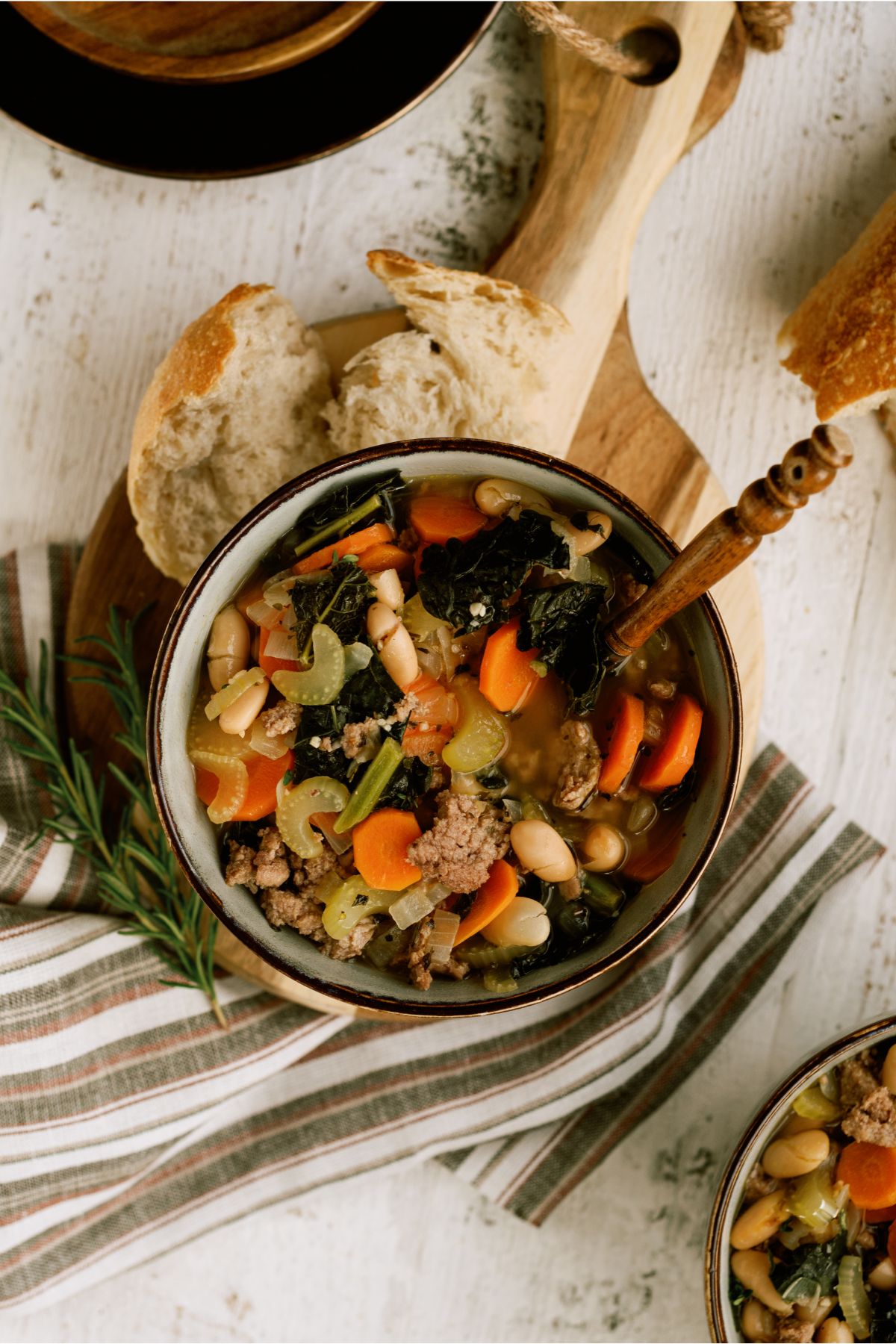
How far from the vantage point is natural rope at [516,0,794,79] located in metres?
2.44

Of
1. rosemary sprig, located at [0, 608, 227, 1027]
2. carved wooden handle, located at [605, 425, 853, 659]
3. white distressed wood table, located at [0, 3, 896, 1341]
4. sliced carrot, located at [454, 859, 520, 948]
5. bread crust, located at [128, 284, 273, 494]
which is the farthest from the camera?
white distressed wood table, located at [0, 3, 896, 1341]

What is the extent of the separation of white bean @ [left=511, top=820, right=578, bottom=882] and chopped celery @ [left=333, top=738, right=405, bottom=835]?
1.01 feet

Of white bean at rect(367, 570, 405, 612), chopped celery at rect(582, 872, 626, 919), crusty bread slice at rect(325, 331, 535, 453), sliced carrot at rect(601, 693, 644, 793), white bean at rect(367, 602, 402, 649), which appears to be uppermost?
crusty bread slice at rect(325, 331, 535, 453)

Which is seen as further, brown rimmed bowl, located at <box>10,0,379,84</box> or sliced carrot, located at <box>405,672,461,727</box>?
brown rimmed bowl, located at <box>10,0,379,84</box>

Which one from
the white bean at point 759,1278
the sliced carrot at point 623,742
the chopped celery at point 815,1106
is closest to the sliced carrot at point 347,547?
the sliced carrot at point 623,742

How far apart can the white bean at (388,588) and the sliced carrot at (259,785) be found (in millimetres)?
411

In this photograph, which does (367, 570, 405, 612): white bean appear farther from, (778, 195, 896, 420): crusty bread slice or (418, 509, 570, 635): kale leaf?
(778, 195, 896, 420): crusty bread slice

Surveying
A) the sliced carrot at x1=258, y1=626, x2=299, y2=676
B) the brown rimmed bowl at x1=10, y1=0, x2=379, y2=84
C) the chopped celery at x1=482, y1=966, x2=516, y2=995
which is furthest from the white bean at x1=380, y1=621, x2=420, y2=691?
the brown rimmed bowl at x1=10, y1=0, x2=379, y2=84

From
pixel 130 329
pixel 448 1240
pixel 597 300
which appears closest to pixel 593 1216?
pixel 448 1240

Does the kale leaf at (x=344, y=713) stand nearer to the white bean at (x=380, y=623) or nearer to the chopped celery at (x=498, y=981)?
the white bean at (x=380, y=623)

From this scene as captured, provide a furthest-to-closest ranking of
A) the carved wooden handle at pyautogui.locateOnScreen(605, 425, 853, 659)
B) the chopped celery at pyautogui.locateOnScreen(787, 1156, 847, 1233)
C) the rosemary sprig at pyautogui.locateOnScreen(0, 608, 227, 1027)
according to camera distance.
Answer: the rosemary sprig at pyautogui.locateOnScreen(0, 608, 227, 1027)
the chopped celery at pyautogui.locateOnScreen(787, 1156, 847, 1233)
the carved wooden handle at pyautogui.locateOnScreen(605, 425, 853, 659)

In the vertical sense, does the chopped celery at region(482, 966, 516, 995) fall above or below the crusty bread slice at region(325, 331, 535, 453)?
below

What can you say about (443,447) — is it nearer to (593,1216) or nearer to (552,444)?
(552,444)

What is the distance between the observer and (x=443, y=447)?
228 cm
